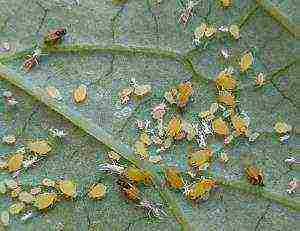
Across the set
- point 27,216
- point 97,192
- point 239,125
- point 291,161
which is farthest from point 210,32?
point 27,216

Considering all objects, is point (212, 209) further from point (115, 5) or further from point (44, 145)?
point (115, 5)

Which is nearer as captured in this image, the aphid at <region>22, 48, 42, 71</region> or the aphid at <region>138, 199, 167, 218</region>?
the aphid at <region>138, 199, 167, 218</region>

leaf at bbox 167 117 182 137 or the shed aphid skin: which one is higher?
leaf at bbox 167 117 182 137

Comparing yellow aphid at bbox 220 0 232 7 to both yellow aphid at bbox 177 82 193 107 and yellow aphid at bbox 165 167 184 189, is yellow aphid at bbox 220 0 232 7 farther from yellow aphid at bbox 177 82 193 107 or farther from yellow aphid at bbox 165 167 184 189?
yellow aphid at bbox 165 167 184 189

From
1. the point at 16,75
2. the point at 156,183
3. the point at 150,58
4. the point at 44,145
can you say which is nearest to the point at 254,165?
the point at 156,183

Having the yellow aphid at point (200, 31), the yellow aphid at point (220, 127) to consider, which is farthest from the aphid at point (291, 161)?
the yellow aphid at point (200, 31)

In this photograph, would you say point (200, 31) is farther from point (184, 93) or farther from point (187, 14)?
point (184, 93)

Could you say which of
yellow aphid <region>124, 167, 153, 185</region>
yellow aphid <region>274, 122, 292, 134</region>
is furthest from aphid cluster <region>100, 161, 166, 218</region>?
yellow aphid <region>274, 122, 292, 134</region>
